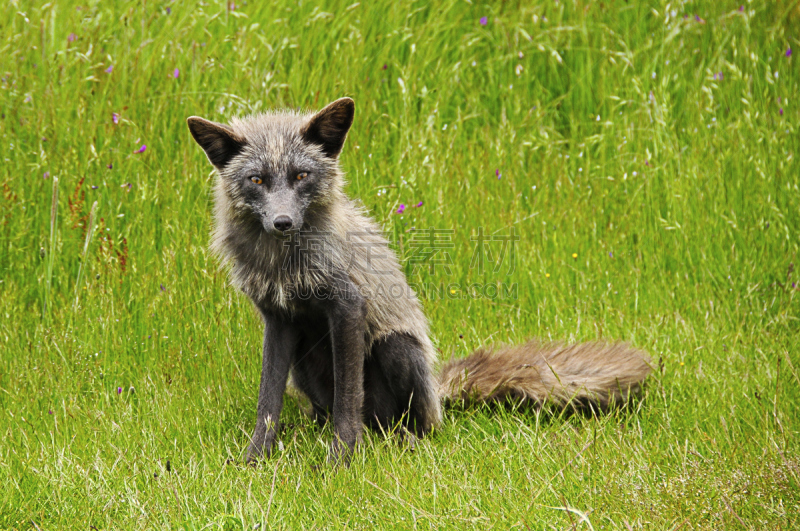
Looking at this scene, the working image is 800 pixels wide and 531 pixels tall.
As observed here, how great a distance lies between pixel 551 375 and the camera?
3.80 metres

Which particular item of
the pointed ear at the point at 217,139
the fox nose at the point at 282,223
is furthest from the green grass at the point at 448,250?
the pointed ear at the point at 217,139

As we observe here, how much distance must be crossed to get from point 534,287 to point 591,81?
2.34 metres

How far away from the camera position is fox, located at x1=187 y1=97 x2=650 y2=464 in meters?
3.31

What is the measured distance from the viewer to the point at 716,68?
6.01 metres

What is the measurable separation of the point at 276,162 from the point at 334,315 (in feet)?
2.56

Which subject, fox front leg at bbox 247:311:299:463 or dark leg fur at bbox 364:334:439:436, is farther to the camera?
dark leg fur at bbox 364:334:439:436

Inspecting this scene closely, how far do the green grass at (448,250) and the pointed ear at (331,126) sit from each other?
1.38m

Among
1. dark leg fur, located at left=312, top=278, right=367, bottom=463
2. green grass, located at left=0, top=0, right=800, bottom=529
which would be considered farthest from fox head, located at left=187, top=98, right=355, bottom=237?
green grass, located at left=0, top=0, right=800, bottom=529

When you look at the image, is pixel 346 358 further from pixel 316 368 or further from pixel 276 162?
pixel 276 162

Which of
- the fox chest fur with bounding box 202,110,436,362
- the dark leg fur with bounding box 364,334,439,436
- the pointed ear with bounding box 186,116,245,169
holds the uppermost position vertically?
the pointed ear with bounding box 186,116,245,169

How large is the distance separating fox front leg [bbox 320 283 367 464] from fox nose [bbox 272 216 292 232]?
461 mm

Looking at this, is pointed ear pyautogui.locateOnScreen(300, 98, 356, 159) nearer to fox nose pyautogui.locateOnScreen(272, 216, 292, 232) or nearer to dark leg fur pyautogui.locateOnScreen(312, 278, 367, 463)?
fox nose pyautogui.locateOnScreen(272, 216, 292, 232)

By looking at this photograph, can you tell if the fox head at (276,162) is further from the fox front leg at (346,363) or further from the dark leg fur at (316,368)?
the dark leg fur at (316,368)

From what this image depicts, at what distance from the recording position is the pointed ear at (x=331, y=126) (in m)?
3.34
